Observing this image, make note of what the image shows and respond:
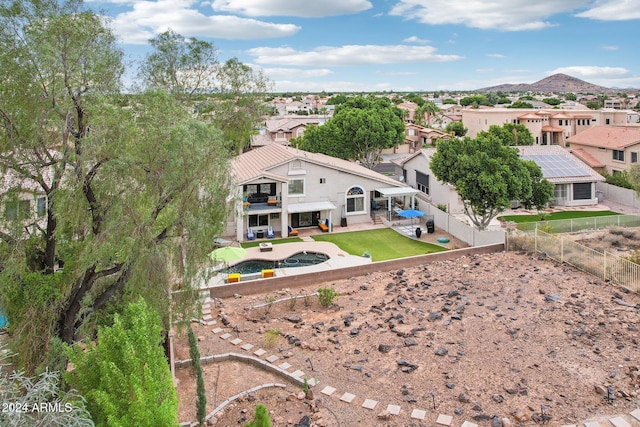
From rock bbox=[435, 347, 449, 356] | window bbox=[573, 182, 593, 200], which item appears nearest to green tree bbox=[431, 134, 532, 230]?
rock bbox=[435, 347, 449, 356]

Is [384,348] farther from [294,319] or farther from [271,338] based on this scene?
[294,319]

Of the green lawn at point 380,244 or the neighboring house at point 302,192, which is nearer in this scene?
the green lawn at point 380,244

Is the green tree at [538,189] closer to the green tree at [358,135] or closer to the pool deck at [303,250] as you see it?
the pool deck at [303,250]

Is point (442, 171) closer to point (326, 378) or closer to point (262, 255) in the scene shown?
point (262, 255)

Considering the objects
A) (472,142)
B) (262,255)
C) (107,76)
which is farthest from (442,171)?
(107,76)

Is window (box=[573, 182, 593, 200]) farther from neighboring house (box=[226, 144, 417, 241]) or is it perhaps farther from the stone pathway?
the stone pathway

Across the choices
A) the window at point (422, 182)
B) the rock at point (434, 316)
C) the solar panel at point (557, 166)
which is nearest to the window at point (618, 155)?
the solar panel at point (557, 166)

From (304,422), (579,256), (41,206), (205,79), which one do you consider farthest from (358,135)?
(304,422)
